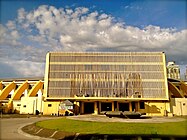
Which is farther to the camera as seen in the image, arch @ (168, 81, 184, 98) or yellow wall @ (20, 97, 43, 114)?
arch @ (168, 81, 184, 98)

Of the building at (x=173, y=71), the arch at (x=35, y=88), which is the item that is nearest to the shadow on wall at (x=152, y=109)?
the arch at (x=35, y=88)

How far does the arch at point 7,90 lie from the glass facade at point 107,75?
1693cm

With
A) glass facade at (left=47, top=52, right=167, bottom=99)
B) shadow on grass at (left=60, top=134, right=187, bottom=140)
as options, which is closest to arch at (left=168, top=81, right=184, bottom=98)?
glass facade at (left=47, top=52, right=167, bottom=99)

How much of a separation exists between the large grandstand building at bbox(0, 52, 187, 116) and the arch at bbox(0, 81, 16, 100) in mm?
583

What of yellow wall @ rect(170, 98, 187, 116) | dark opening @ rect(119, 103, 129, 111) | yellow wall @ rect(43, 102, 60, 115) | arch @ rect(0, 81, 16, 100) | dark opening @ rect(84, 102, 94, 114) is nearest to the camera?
yellow wall @ rect(170, 98, 187, 116)

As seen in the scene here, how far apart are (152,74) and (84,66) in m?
19.8

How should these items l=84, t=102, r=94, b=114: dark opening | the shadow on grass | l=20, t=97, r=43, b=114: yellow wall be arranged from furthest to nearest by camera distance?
1. l=84, t=102, r=94, b=114: dark opening
2. l=20, t=97, r=43, b=114: yellow wall
3. the shadow on grass

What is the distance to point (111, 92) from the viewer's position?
57.0 m

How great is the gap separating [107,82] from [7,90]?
33526 millimetres

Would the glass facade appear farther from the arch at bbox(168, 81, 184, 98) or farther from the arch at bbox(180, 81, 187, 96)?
the arch at bbox(180, 81, 187, 96)

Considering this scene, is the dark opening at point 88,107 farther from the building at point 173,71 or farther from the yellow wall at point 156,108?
the building at point 173,71

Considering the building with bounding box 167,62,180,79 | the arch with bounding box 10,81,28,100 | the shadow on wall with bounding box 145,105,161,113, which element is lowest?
the shadow on wall with bounding box 145,105,161,113

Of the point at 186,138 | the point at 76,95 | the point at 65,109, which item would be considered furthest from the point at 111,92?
the point at 186,138

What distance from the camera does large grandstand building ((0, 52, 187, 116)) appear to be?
55.9 m
